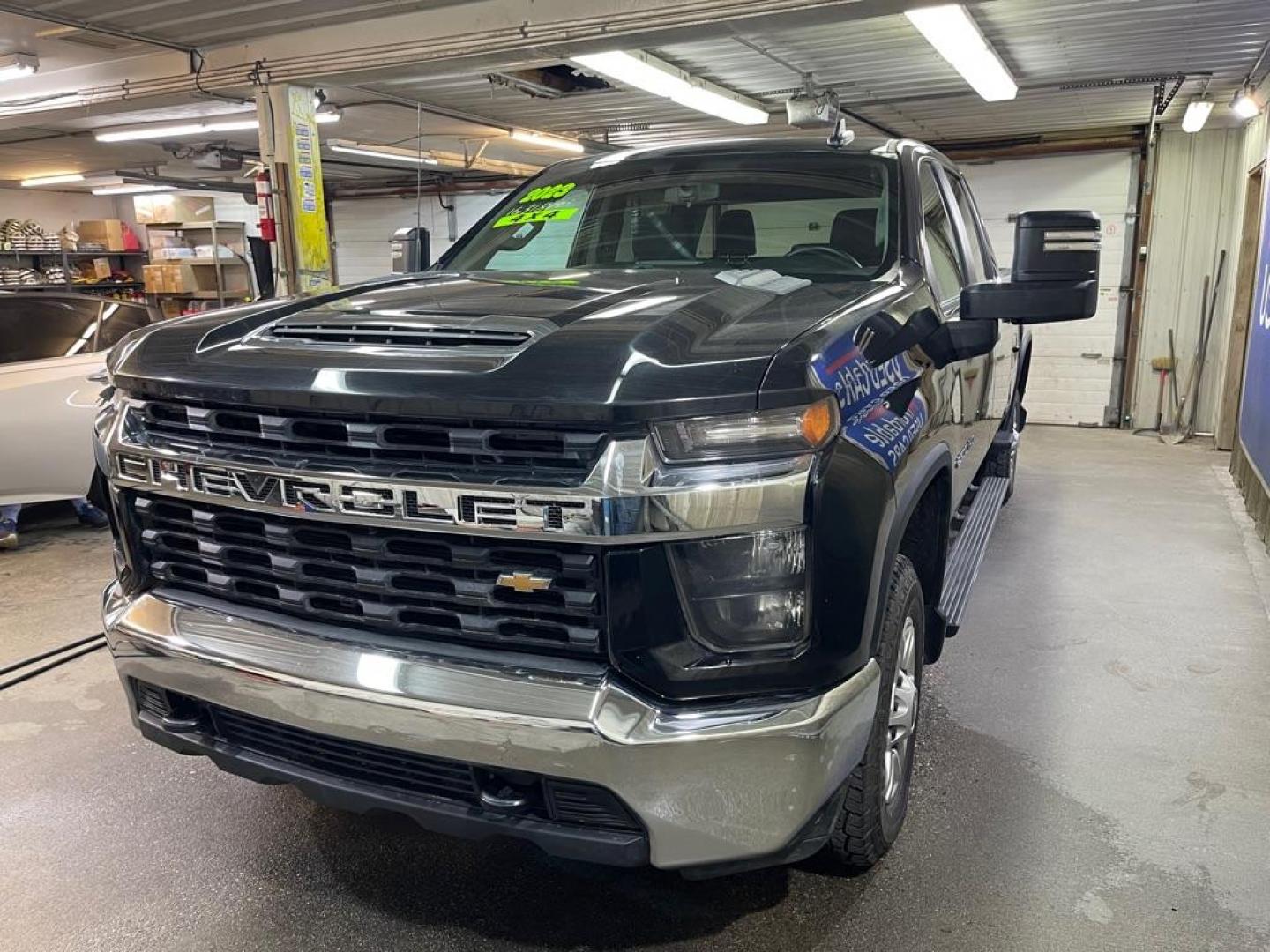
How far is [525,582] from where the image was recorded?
1676mm

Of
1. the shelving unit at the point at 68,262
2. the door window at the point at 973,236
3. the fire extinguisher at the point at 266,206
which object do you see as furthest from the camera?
the shelving unit at the point at 68,262

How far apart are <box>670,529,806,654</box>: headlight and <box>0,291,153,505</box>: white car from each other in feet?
15.9

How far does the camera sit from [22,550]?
5.40 metres

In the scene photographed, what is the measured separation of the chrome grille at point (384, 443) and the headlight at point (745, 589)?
10.4 inches

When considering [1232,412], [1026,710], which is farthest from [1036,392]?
[1026,710]

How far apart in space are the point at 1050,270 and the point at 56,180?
1721 centimetres

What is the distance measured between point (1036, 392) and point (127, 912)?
10210mm

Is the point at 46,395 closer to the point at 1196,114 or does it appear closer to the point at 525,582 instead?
the point at 525,582

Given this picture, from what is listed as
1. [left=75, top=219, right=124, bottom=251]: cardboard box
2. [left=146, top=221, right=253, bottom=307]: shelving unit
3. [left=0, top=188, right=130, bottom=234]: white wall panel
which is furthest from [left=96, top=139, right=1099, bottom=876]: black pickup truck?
[left=0, top=188, right=130, bottom=234]: white wall panel

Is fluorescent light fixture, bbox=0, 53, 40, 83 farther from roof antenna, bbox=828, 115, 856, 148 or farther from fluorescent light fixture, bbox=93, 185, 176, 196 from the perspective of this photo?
fluorescent light fixture, bbox=93, 185, 176, 196

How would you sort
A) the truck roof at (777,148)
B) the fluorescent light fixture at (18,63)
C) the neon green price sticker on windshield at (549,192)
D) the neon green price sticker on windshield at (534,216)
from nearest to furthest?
the truck roof at (777,148)
the neon green price sticker on windshield at (534,216)
the neon green price sticker on windshield at (549,192)
the fluorescent light fixture at (18,63)

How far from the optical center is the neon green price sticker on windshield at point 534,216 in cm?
325

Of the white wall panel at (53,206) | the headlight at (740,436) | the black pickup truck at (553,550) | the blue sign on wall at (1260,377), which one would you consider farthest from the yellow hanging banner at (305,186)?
the white wall panel at (53,206)

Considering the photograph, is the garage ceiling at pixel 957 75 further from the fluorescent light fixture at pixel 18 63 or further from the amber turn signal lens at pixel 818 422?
the amber turn signal lens at pixel 818 422
